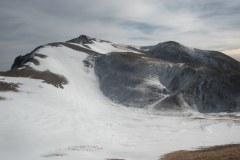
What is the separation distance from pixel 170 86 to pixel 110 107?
868 inches

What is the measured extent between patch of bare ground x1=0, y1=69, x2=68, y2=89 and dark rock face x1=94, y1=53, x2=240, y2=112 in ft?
51.2

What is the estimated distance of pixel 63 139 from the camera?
44.9 meters

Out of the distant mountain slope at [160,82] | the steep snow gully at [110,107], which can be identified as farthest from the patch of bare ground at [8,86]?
the distant mountain slope at [160,82]

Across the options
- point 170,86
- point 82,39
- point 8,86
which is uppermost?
point 82,39

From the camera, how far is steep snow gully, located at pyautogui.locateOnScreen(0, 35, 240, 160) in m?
43.0

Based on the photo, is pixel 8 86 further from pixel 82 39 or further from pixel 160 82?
pixel 82 39

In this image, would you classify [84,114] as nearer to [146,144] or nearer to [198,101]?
[146,144]

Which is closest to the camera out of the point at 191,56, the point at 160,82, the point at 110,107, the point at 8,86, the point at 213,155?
the point at 213,155

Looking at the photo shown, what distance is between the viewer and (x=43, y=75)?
3300 inches

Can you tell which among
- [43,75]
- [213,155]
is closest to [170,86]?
[43,75]

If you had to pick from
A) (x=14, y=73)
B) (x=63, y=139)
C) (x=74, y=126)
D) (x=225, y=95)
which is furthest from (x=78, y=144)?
(x=225, y=95)

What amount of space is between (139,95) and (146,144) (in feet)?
146

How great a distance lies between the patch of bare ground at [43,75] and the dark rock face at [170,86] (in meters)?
15.6

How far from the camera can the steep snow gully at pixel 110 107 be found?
141 feet
